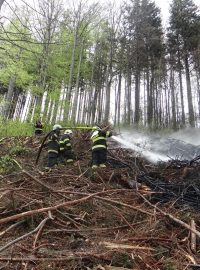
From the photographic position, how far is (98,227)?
472 centimetres

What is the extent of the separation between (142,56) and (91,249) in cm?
2706

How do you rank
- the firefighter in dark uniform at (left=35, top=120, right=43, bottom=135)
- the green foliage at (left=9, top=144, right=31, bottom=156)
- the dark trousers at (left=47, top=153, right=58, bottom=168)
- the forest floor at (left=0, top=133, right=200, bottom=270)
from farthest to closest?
the firefighter in dark uniform at (left=35, top=120, right=43, bottom=135) → the green foliage at (left=9, top=144, right=31, bottom=156) → the dark trousers at (left=47, top=153, right=58, bottom=168) → the forest floor at (left=0, top=133, right=200, bottom=270)

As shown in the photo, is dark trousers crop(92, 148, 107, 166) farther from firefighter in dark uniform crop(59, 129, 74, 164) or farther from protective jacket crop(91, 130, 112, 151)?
firefighter in dark uniform crop(59, 129, 74, 164)

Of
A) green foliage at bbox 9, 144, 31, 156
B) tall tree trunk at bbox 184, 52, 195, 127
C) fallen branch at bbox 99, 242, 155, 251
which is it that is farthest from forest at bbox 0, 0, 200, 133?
fallen branch at bbox 99, 242, 155, 251

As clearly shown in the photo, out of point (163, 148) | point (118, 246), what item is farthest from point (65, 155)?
point (163, 148)

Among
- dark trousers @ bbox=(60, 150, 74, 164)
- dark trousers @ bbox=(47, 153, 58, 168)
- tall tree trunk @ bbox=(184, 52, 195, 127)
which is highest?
tall tree trunk @ bbox=(184, 52, 195, 127)

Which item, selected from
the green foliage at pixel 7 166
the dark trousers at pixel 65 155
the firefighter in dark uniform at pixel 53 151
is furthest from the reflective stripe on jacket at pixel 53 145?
the green foliage at pixel 7 166

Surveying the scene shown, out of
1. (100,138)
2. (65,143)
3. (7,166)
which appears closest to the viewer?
(7,166)

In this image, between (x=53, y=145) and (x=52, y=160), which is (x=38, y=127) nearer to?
(x=53, y=145)

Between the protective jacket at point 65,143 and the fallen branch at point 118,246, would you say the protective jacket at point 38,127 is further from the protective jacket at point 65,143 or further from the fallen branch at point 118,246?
the fallen branch at point 118,246

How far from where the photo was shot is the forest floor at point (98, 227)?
3.48 meters

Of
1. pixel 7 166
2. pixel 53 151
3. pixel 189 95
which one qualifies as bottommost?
pixel 7 166

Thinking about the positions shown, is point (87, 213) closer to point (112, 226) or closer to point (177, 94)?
point (112, 226)

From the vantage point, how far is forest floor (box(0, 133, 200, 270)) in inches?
137
